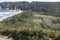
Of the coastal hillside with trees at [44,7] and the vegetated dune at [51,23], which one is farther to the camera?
the coastal hillside with trees at [44,7]

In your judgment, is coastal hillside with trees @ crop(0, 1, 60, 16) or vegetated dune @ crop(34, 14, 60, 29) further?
coastal hillside with trees @ crop(0, 1, 60, 16)

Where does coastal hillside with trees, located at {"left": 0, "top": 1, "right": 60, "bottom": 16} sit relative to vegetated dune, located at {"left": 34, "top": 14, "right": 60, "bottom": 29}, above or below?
below

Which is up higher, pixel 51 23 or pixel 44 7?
pixel 51 23

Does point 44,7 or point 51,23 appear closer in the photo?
point 51,23

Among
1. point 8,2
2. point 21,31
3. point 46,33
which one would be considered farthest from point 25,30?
point 8,2

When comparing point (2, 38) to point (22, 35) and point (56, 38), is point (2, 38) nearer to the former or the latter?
point (22, 35)

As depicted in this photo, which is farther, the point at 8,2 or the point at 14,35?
the point at 8,2

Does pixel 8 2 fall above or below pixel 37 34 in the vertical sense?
below

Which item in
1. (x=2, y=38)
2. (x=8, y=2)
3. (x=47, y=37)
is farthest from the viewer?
(x=8, y=2)

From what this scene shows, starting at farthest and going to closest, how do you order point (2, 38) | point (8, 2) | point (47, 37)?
point (8, 2)
point (2, 38)
point (47, 37)

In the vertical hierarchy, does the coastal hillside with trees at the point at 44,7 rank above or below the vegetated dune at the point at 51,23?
below
